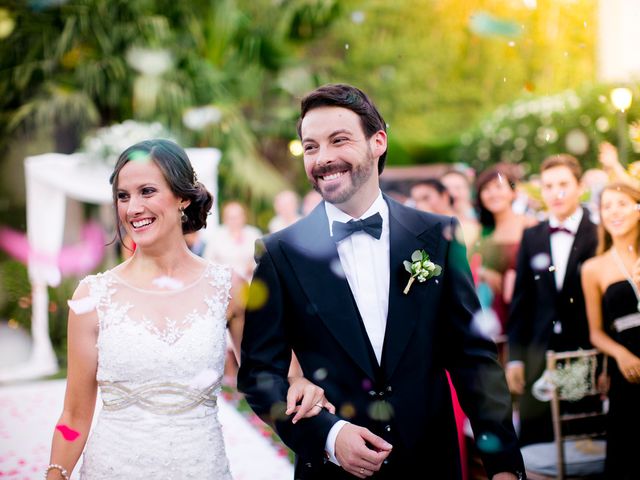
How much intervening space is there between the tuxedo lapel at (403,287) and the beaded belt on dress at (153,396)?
750 mm

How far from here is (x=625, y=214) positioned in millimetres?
3844

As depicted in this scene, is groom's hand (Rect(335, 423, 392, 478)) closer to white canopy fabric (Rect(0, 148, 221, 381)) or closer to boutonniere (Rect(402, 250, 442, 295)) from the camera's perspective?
boutonniere (Rect(402, 250, 442, 295))

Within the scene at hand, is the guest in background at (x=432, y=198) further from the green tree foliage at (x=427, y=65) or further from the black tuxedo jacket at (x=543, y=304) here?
the green tree foliage at (x=427, y=65)

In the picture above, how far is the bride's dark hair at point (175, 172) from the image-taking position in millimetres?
2648

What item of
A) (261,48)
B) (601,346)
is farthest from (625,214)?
(261,48)

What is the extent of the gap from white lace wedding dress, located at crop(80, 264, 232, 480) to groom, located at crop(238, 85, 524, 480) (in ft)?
0.94

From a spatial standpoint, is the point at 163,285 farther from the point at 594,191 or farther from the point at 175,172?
the point at 594,191

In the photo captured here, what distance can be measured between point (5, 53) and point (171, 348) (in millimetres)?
11233

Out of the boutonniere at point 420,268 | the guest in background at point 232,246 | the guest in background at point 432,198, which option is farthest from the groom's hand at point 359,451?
the guest in background at point 232,246

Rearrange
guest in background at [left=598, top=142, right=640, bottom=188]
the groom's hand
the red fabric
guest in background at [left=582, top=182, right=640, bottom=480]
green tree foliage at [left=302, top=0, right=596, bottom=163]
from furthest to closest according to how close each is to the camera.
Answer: green tree foliage at [left=302, top=0, right=596, bottom=163]
the red fabric
guest in background at [left=598, top=142, right=640, bottom=188]
guest in background at [left=582, top=182, right=640, bottom=480]
the groom's hand

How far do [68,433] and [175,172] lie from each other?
100cm

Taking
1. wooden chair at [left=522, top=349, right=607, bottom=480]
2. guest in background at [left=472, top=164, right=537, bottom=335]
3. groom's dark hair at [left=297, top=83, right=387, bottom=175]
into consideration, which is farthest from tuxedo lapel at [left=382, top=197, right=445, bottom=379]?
guest in background at [left=472, top=164, right=537, bottom=335]

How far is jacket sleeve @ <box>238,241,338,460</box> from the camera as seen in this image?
2.27 metres

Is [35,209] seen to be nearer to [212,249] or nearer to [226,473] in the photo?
[212,249]
